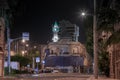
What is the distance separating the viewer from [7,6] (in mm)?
24984

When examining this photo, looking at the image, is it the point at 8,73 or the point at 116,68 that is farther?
the point at 8,73

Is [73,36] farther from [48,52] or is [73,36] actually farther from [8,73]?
[8,73]

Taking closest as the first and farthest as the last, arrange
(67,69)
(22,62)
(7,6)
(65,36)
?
(7,6), (22,62), (67,69), (65,36)

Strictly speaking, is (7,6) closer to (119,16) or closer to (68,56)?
(119,16)

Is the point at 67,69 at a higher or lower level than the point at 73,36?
lower

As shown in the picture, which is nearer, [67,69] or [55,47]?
[67,69]

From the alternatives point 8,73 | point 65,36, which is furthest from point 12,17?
point 65,36

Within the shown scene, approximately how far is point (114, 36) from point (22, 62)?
88651 millimetres

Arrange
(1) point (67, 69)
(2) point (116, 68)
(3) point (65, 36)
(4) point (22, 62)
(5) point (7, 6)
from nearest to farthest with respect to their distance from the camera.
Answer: (5) point (7, 6) < (2) point (116, 68) < (4) point (22, 62) < (1) point (67, 69) < (3) point (65, 36)

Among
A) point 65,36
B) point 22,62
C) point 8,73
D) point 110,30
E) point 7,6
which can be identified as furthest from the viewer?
point 65,36

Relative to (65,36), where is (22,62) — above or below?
below

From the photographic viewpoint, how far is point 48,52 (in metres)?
161

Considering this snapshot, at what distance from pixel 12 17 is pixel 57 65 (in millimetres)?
123295

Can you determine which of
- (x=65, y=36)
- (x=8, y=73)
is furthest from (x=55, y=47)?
(x=8, y=73)
